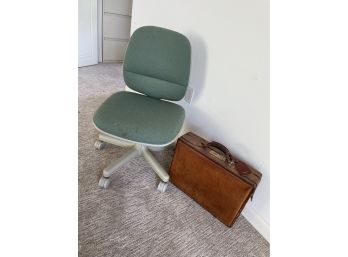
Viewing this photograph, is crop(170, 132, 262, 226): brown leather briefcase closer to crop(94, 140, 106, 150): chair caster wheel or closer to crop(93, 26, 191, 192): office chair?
crop(93, 26, 191, 192): office chair

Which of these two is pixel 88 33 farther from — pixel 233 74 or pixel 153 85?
pixel 233 74

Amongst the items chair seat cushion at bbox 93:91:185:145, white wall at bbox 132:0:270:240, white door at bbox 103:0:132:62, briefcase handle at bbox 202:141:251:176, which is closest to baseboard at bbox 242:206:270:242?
white wall at bbox 132:0:270:240

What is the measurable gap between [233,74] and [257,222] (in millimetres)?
846

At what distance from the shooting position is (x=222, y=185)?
117cm

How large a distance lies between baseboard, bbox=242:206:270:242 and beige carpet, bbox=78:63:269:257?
1.0 inches

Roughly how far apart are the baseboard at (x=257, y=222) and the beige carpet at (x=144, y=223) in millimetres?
26

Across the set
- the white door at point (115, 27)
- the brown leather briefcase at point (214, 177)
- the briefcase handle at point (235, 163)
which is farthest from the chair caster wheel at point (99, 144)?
the white door at point (115, 27)

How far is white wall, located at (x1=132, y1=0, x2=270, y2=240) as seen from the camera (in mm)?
1065

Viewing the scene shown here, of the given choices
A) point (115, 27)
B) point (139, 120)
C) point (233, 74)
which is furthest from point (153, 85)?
point (115, 27)

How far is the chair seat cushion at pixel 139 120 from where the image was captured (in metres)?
1.08

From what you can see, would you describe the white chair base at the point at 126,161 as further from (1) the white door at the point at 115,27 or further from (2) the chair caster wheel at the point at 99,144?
(1) the white door at the point at 115,27

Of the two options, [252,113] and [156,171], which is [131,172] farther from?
[252,113]
